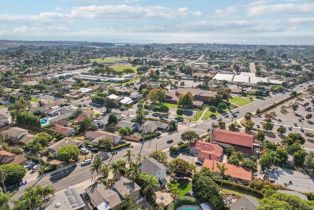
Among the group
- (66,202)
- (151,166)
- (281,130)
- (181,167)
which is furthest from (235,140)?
(66,202)

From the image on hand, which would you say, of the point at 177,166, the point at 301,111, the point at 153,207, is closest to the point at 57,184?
the point at 153,207

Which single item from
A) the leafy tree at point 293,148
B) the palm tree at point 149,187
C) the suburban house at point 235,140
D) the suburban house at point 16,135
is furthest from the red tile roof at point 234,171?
the suburban house at point 16,135

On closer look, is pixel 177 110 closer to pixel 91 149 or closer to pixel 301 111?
pixel 91 149

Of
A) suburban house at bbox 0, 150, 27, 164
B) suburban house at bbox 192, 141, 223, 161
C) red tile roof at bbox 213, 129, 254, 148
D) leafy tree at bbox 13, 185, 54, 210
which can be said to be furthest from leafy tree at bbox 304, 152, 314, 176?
suburban house at bbox 0, 150, 27, 164

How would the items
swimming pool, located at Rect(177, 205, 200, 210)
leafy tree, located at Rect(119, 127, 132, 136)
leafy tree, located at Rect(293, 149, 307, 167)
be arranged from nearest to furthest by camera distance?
1. swimming pool, located at Rect(177, 205, 200, 210)
2. leafy tree, located at Rect(293, 149, 307, 167)
3. leafy tree, located at Rect(119, 127, 132, 136)

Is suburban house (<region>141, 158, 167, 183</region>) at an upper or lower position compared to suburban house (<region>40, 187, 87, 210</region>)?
upper

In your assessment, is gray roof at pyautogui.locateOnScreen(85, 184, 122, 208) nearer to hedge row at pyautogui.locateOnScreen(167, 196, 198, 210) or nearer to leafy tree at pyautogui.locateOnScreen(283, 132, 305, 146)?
hedge row at pyautogui.locateOnScreen(167, 196, 198, 210)

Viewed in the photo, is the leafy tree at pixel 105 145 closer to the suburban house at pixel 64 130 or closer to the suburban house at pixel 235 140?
the suburban house at pixel 64 130
